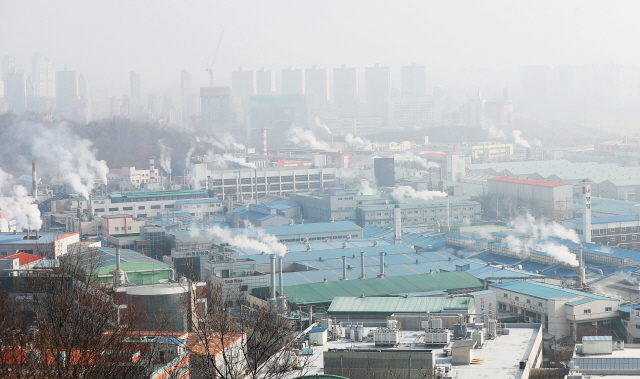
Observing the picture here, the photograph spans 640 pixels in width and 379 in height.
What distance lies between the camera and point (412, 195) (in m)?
20.8

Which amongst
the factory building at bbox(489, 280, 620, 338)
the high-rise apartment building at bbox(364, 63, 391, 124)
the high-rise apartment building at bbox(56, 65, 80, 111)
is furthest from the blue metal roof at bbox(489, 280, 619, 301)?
the high-rise apartment building at bbox(364, 63, 391, 124)

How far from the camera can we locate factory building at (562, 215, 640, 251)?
15.9 metres

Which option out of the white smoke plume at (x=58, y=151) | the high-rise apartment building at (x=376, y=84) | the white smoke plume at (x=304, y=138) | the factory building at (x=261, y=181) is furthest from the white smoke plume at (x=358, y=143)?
the high-rise apartment building at (x=376, y=84)

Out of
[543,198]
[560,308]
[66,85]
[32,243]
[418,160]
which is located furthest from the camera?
[66,85]

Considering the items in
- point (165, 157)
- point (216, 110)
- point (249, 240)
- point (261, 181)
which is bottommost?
point (249, 240)

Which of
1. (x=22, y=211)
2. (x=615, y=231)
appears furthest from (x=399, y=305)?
(x=22, y=211)

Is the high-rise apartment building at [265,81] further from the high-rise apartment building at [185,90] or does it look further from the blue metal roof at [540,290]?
the blue metal roof at [540,290]

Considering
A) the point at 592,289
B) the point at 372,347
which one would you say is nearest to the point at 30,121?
the point at 592,289

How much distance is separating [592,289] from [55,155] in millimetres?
22582

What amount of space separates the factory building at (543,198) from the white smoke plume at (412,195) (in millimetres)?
1650

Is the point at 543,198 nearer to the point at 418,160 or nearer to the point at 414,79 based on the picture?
the point at 418,160

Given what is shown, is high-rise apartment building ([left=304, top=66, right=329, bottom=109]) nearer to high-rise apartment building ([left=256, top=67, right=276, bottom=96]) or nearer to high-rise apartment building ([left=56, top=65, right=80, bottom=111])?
high-rise apartment building ([left=256, top=67, right=276, bottom=96])

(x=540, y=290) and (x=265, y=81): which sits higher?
(x=265, y=81)

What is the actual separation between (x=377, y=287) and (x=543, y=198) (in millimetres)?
10060
